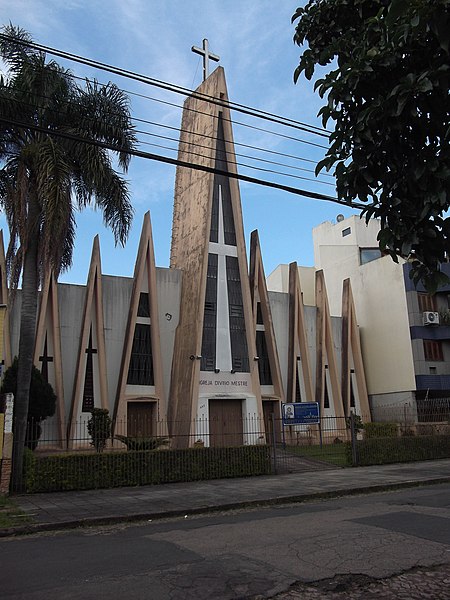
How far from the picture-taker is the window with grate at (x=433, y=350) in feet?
114

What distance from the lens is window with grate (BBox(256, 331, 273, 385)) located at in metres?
29.3

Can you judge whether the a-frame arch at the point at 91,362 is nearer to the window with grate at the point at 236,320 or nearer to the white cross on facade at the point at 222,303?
the white cross on facade at the point at 222,303

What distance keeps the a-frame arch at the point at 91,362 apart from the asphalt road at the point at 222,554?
1435cm

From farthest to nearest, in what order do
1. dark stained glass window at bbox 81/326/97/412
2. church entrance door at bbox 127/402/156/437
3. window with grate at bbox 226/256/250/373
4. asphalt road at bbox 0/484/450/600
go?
window with grate at bbox 226/256/250/373 < church entrance door at bbox 127/402/156/437 < dark stained glass window at bbox 81/326/97/412 < asphalt road at bbox 0/484/450/600


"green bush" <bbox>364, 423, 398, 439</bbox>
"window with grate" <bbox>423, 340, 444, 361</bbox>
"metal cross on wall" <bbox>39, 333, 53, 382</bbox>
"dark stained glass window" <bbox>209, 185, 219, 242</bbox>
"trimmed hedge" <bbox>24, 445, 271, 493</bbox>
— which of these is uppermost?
"dark stained glass window" <bbox>209, 185, 219, 242</bbox>

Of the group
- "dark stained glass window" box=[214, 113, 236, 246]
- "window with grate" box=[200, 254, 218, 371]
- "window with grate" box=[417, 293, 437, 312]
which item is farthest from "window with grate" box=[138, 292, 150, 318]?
"window with grate" box=[417, 293, 437, 312]

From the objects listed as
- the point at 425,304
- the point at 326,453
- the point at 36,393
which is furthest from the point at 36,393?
the point at 425,304

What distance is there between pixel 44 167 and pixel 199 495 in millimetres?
8940

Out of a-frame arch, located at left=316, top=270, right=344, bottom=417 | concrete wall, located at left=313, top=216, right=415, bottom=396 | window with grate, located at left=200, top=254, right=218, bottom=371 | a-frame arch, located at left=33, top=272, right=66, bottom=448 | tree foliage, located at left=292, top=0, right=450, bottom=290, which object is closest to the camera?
tree foliage, located at left=292, top=0, right=450, bottom=290

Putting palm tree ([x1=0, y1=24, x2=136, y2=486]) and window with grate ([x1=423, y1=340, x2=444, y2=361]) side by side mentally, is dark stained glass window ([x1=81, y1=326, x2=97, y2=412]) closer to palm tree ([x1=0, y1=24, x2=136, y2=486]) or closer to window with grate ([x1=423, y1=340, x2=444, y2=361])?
palm tree ([x1=0, y1=24, x2=136, y2=486])

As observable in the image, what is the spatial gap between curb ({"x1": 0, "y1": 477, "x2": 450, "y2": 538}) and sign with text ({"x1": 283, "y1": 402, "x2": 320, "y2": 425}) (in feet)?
19.6

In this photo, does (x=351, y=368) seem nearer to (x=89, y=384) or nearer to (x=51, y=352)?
(x=89, y=384)

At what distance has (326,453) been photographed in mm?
22500

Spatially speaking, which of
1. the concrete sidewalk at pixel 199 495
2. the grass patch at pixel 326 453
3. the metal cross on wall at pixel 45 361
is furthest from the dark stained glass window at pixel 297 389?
the metal cross on wall at pixel 45 361
